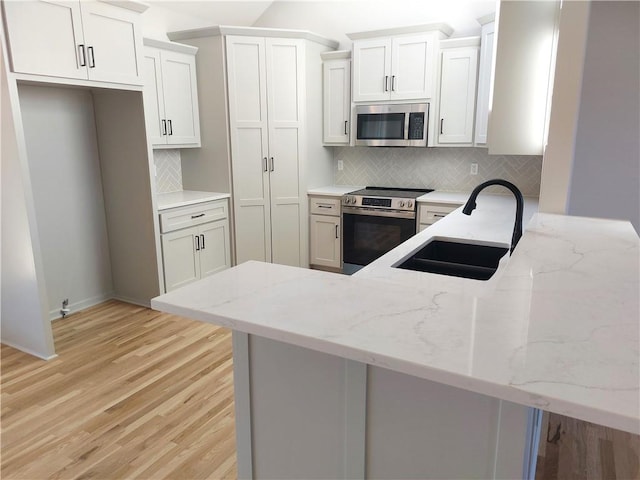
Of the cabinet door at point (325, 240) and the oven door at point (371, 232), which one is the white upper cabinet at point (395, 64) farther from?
the cabinet door at point (325, 240)

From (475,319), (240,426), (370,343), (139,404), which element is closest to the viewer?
(370,343)

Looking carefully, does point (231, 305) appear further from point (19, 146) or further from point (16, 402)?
point (19, 146)

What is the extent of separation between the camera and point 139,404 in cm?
253

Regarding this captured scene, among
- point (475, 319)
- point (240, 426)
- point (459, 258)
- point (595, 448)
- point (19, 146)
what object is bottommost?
point (595, 448)

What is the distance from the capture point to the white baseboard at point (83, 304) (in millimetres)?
3670

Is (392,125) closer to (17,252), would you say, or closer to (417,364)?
(17,252)

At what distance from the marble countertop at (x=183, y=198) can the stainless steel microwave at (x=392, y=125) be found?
1.46 meters

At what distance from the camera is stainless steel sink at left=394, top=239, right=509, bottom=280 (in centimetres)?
199

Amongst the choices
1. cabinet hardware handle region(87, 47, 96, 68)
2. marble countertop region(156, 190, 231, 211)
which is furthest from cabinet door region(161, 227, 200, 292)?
cabinet hardware handle region(87, 47, 96, 68)

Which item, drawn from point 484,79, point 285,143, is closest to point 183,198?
point 285,143

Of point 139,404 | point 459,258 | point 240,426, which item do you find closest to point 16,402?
point 139,404

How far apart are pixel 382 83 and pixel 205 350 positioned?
284 centimetres

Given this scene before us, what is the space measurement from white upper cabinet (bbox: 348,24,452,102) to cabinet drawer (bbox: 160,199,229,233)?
1.69 m

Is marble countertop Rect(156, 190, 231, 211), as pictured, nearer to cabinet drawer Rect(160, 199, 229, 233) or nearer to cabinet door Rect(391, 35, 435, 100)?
cabinet drawer Rect(160, 199, 229, 233)
